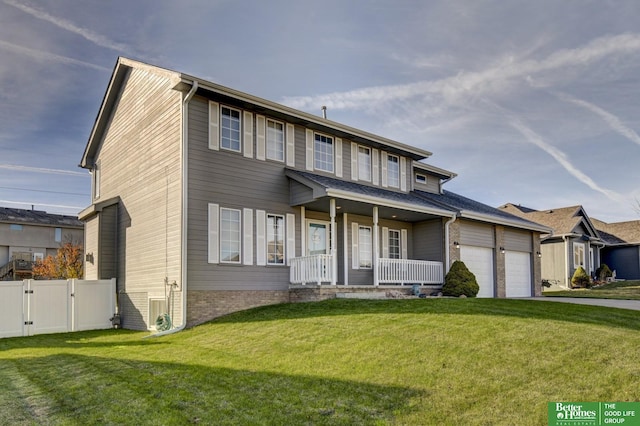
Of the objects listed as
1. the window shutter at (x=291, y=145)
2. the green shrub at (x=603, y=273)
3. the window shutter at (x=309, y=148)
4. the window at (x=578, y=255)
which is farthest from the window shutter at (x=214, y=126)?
the green shrub at (x=603, y=273)

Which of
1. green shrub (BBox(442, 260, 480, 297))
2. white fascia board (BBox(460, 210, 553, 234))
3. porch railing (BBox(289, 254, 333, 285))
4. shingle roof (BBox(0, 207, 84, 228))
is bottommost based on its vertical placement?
green shrub (BBox(442, 260, 480, 297))

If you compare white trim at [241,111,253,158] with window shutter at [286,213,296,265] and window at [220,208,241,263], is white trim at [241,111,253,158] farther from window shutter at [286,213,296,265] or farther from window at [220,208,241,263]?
window shutter at [286,213,296,265]

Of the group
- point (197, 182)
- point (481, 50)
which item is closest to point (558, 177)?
point (481, 50)

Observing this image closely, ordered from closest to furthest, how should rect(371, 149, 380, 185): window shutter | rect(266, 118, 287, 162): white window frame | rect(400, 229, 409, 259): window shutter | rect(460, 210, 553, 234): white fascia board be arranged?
rect(266, 118, 287, 162): white window frame → rect(371, 149, 380, 185): window shutter → rect(460, 210, 553, 234): white fascia board → rect(400, 229, 409, 259): window shutter

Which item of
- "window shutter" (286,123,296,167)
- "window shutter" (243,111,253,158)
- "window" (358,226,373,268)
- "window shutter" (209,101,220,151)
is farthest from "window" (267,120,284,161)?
"window" (358,226,373,268)

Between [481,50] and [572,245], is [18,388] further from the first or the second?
[572,245]

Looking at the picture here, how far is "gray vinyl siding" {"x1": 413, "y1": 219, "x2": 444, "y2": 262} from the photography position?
18.5 meters

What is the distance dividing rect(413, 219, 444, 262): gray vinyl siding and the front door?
4463 mm

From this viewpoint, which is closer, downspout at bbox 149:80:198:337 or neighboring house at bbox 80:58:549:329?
downspout at bbox 149:80:198:337

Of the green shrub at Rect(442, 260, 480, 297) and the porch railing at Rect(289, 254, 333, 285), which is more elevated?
the porch railing at Rect(289, 254, 333, 285)

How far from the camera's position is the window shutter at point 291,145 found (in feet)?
51.3

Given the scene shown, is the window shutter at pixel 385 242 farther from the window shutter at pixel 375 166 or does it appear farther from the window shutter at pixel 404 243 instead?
the window shutter at pixel 375 166

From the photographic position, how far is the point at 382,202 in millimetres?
15469

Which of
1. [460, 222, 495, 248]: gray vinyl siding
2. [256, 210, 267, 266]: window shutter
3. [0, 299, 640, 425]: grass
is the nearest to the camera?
[0, 299, 640, 425]: grass
